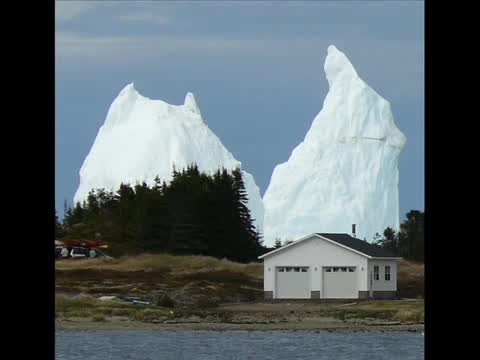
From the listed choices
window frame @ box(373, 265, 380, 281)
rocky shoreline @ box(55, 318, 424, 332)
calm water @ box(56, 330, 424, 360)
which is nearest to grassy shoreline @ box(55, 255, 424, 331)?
rocky shoreline @ box(55, 318, 424, 332)

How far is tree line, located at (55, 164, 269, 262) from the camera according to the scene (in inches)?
1884

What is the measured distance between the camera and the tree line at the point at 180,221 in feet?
157

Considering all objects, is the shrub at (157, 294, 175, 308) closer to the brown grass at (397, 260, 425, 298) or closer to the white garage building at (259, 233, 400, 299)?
the white garage building at (259, 233, 400, 299)

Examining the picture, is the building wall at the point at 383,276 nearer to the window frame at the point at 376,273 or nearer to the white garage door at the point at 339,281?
the window frame at the point at 376,273

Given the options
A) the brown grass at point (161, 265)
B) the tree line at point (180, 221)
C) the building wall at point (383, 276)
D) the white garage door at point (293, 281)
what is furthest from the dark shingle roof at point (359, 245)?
the tree line at point (180, 221)

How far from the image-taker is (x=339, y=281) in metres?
43.5

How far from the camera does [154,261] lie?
1834 inches

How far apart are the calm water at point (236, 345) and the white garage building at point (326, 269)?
1.49 metres

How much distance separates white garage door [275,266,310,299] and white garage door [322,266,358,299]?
1.98ft

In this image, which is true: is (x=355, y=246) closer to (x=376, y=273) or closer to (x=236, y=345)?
(x=376, y=273)
